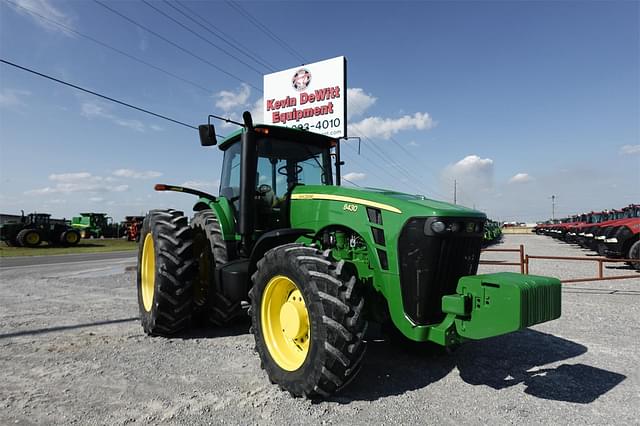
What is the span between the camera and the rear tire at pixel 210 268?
4.86 meters

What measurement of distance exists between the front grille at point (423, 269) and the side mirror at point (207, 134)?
101 inches

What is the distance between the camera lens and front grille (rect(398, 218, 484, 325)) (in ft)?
10.8

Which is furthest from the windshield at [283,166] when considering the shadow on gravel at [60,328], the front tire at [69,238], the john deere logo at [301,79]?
the front tire at [69,238]

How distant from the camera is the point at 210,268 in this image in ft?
16.6

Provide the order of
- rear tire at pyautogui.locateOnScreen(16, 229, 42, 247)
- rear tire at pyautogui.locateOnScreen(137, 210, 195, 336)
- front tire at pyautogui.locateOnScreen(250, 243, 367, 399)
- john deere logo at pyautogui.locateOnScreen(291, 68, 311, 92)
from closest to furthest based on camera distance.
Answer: front tire at pyautogui.locateOnScreen(250, 243, 367, 399) → rear tire at pyautogui.locateOnScreen(137, 210, 195, 336) → john deere logo at pyautogui.locateOnScreen(291, 68, 311, 92) → rear tire at pyautogui.locateOnScreen(16, 229, 42, 247)

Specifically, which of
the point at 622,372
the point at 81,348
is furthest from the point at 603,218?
the point at 81,348

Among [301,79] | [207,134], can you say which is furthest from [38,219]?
[207,134]

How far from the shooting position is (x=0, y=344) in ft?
15.5

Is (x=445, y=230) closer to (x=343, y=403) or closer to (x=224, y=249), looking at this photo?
(x=343, y=403)

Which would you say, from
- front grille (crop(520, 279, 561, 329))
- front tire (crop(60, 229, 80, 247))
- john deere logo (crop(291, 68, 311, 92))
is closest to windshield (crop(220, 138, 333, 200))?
front grille (crop(520, 279, 561, 329))

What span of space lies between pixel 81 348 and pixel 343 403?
325 cm

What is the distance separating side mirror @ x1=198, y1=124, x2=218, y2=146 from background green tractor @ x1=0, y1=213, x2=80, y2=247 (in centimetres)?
2605

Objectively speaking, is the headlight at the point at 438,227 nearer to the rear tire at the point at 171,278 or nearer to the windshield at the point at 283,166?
the windshield at the point at 283,166

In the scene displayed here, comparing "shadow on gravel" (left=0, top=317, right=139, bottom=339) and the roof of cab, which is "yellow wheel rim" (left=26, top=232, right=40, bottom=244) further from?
the roof of cab
